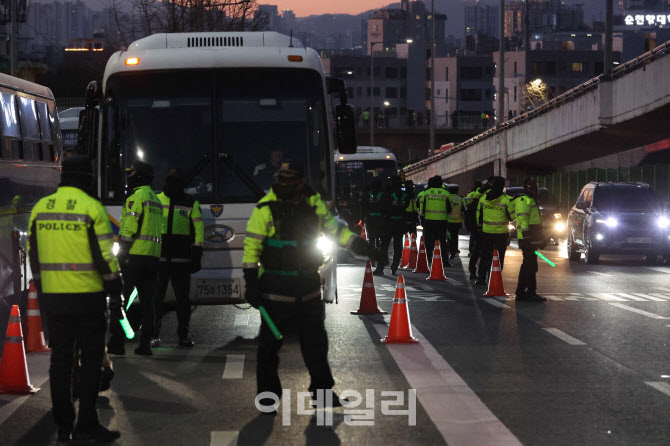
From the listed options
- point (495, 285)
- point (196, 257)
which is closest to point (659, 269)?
point (495, 285)

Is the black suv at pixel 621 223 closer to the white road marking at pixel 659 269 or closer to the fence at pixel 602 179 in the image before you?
the white road marking at pixel 659 269

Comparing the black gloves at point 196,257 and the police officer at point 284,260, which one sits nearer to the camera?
the police officer at point 284,260

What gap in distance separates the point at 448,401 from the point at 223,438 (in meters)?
2.07

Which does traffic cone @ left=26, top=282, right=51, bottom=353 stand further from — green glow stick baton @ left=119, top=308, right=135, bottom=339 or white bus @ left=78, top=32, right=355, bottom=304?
white bus @ left=78, top=32, right=355, bottom=304

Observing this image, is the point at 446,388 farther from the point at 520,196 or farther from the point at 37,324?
the point at 520,196

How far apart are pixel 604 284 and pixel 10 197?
10581mm

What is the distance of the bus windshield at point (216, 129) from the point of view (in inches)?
527

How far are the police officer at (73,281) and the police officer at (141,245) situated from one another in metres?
3.58

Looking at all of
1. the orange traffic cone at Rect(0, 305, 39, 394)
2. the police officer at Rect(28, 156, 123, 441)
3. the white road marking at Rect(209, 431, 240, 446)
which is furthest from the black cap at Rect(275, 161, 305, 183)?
the orange traffic cone at Rect(0, 305, 39, 394)

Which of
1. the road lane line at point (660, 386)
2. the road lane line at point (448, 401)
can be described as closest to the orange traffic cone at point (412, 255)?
the road lane line at point (448, 401)

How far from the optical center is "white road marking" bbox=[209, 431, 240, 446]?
7730 mm

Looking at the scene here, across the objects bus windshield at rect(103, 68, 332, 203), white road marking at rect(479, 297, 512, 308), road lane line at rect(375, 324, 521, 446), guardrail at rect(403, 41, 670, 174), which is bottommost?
white road marking at rect(479, 297, 512, 308)

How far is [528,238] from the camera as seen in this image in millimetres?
17469

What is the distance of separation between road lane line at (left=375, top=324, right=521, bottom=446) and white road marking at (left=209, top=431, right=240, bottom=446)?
4.35ft
